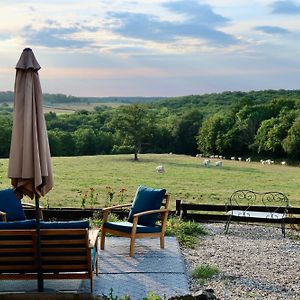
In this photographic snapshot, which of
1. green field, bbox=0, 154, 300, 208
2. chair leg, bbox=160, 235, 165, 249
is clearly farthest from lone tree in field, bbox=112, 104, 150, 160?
chair leg, bbox=160, 235, 165, 249

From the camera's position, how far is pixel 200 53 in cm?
3139

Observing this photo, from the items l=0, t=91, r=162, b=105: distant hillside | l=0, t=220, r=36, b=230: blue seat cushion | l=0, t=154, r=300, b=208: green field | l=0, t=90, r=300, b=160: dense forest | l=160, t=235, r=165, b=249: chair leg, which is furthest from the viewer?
l=0, t=90, r=300, b=160: dense forest

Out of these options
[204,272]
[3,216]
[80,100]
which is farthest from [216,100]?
[204,272]

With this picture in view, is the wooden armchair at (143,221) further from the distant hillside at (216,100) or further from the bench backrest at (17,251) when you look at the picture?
the distant hillside at (216,100)

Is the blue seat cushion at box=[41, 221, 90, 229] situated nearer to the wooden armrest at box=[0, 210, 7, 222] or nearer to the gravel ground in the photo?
the gravel ground

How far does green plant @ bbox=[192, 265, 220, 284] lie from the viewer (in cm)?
676

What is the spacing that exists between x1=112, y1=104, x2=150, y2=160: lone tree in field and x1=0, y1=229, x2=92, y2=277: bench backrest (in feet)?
120

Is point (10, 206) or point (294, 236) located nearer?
point (10, 206)

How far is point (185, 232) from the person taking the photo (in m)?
9.37

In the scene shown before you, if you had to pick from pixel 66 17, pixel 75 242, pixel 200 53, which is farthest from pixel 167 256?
pixel 200 53

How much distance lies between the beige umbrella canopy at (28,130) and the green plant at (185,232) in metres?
3.45

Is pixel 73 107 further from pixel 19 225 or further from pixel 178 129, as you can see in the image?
pixel 19 225

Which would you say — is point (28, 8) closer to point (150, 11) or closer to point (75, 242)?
point (150, 11)

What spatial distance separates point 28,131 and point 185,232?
4.40m
